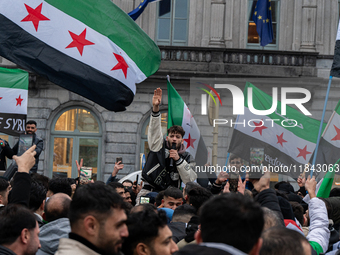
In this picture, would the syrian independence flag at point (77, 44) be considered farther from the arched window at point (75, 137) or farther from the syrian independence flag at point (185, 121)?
the arched window at point (75, 137)

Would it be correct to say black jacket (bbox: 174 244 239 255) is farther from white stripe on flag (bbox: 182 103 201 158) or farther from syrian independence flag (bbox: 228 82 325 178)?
white stripe on flag (bbox: 182 103 201 158)

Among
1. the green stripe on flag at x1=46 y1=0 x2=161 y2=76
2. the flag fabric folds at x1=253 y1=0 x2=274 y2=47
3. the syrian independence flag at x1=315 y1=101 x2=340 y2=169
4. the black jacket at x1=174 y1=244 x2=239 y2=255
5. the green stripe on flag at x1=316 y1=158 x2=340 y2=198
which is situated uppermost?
the flag fabric folds at x1=253 y1=0 x2=274 y2=47

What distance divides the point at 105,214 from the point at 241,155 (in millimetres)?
4551

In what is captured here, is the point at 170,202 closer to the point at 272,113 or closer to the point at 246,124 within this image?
the point at 246,124

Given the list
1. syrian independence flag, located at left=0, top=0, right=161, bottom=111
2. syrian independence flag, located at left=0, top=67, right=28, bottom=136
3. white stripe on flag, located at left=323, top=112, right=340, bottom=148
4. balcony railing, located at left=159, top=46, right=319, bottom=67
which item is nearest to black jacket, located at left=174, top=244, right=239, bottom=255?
syrian independence flag, located at left=0, top=0, right=161, bottom=111

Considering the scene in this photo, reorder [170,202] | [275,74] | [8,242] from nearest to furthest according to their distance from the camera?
[8,242]
[170,202]
[275,74]

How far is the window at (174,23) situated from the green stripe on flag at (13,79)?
1034 cm

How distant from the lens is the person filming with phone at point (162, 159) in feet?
19.7

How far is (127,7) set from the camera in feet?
61.1

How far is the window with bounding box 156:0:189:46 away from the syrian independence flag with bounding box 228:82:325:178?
478 inches

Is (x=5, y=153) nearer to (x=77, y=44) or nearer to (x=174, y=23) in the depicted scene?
(x=77, y=44)

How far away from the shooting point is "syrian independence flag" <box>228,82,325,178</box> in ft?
22.1

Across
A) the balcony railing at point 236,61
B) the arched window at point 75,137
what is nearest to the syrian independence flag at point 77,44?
the balcony railing at point 236,61

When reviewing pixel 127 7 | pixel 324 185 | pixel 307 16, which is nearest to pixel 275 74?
pixel 307 16
